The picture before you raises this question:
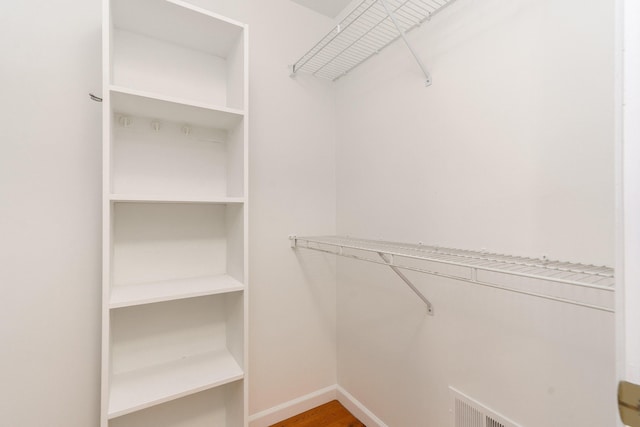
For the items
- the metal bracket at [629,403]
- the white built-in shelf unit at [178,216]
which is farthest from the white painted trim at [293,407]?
the metal bracket at [629,403]

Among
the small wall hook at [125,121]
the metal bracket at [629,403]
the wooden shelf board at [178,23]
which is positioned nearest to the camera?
the metal bracket at [629,403]

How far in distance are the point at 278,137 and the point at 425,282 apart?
45.9 inches

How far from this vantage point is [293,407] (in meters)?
1.75

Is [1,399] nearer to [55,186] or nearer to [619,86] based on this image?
[55,186]

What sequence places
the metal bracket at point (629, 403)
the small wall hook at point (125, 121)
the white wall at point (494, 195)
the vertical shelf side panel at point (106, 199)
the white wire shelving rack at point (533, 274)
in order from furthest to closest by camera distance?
the small wall hook at point (125, 121), the vertical shelf side panel at point (106, 199), the white wall at point (494, 195), the white wire shelving rack at point (533, 274), the metal bracket at point (629, 403)

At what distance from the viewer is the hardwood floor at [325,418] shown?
1.68 m

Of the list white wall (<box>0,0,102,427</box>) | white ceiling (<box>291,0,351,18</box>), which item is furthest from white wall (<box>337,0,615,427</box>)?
white wall (<box>0,0,102,427</box>)

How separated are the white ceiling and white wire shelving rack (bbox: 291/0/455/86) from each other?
180 mm

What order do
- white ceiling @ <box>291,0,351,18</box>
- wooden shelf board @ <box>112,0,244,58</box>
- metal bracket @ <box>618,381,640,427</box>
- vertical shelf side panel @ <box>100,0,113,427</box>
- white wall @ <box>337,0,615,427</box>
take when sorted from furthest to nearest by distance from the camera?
white ceiling @ <box>291,0,351,18</box> → wooden shelf board @ <box>112,0,244,58</box> → vertical shelf side panel @ <box>100,0,113,427</box> → white wall @ <box>337,0,615,427</box> → metal bracket @ <box>618,381,640,427</box>

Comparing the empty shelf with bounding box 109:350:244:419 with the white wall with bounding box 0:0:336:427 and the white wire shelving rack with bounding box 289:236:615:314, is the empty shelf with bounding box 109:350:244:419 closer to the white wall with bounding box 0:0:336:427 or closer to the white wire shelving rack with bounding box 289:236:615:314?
the white wall with bounding box 0:0:336:427

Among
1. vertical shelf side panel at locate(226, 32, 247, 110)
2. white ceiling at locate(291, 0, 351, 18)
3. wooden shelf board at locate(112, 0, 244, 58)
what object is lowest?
vertical shelf side panel at locate(226, 32, 247, 110)

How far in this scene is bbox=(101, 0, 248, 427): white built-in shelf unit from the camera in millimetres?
1228

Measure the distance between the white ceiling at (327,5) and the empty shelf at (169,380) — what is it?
2133mm

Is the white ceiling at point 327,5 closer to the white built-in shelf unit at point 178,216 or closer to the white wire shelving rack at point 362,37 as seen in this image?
the white wire shelving rack at point 362,37
